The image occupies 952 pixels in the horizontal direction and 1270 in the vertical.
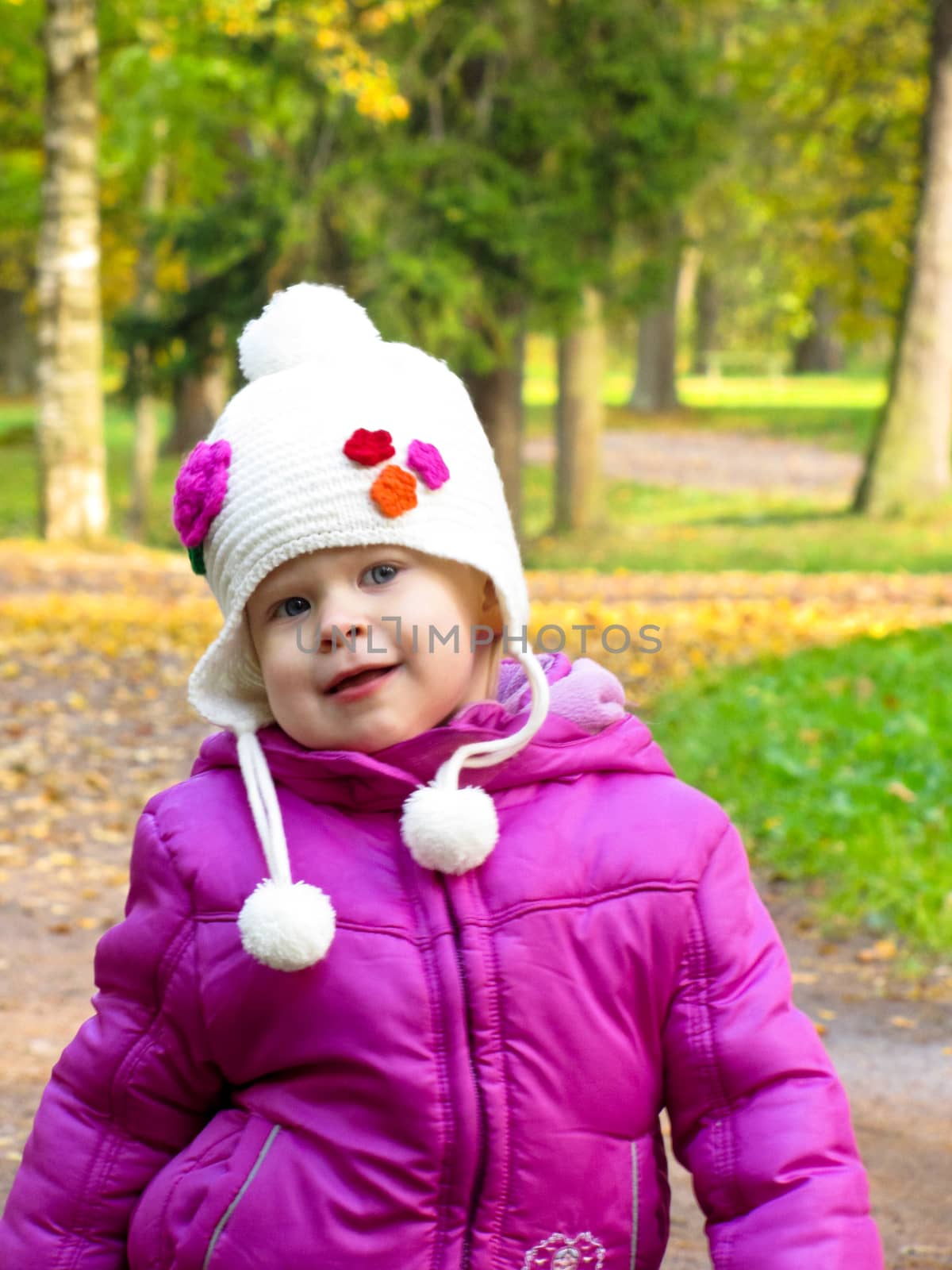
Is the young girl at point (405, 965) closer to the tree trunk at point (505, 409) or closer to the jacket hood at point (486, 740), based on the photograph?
the jacket hood at point (486, 740)

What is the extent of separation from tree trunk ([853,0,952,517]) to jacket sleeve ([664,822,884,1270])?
51.3ft

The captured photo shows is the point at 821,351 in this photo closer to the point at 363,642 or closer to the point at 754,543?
the point at 754,543

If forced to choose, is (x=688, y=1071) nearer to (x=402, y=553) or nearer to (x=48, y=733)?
(x=402, y=553)

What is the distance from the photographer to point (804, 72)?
20172 mm

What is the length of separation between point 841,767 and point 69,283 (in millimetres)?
8857

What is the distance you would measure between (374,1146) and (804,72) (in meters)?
20.1

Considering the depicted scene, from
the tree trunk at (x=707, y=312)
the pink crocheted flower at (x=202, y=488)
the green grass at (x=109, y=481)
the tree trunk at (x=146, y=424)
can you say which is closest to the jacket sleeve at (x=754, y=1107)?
the pink crocheted flower at (x=202, y=488)

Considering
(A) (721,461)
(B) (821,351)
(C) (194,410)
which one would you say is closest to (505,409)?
(C) (194,410)

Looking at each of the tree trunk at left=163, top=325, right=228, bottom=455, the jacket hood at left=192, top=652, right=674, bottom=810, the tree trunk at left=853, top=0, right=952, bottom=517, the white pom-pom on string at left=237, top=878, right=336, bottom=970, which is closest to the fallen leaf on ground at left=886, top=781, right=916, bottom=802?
the jacket hood at left=192, top=652, right=674, bottom=810

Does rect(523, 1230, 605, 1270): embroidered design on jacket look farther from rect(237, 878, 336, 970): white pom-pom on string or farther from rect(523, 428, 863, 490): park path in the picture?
rect(523, 428, 863, 490): park path

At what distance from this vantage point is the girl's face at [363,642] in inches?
85.0

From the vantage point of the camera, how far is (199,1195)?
2117 millimetres

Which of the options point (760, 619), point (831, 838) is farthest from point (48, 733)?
point (760, 619)

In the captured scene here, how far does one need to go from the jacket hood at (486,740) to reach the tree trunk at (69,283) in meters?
11.4
